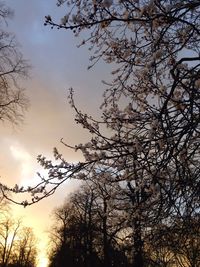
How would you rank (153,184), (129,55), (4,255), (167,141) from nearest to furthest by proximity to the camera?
(167,141), (153,184), (129,55), (4,255)

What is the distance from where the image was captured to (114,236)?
7.15 metres

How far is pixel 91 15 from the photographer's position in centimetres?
518

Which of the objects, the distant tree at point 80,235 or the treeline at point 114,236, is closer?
the treeline at point 114,236

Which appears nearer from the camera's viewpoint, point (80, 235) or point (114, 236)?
point (114, 236)

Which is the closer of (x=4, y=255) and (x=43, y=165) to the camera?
(x=43, y=165)

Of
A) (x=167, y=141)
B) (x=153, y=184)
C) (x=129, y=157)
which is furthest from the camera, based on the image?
(x=129, y=157)

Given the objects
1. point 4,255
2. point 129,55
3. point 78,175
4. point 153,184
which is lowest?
point 153,184

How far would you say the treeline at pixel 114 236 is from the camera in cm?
656

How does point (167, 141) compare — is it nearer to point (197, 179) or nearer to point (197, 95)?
point (197, 95)

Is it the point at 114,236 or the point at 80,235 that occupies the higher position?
the point at 80,235

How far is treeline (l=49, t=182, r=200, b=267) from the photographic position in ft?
21.5

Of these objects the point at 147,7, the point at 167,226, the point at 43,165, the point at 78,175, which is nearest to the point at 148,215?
the point at 167,226

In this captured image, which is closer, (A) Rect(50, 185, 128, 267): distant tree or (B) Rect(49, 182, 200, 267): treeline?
(B) Rect(49, 182, 200, 267): treeline

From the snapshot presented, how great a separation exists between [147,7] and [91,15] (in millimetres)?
624
